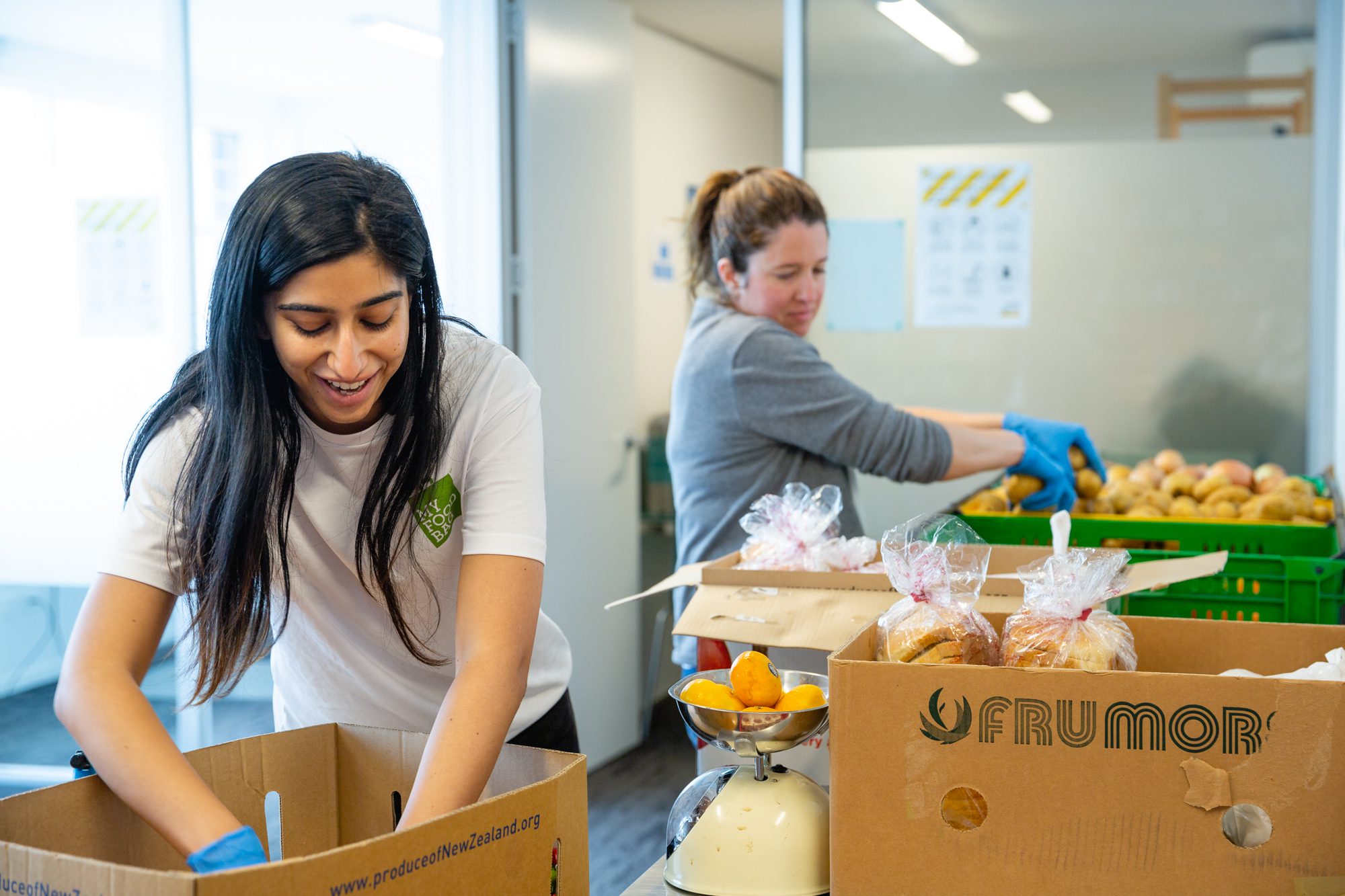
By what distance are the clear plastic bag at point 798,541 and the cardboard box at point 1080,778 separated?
48 cm

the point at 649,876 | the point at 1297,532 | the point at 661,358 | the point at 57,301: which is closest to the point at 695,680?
the point at 649,876

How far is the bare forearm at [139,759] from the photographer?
89 centimetres

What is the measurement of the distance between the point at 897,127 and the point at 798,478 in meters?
1.75

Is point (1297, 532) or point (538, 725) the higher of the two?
point (1297, 532)

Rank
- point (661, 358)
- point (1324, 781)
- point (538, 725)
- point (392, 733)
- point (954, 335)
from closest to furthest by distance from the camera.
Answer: point (1324, 781)
point (392, 733)
point (538, 725)
point (954, 335)
point (661, 358)

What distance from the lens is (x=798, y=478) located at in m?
1.89

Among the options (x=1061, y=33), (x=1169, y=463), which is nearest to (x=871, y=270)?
(x=1061, y=33)

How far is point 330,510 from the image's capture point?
1160 mm

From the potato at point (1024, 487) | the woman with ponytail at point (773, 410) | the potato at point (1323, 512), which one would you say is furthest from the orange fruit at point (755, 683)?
the potato at point (1323, 512)

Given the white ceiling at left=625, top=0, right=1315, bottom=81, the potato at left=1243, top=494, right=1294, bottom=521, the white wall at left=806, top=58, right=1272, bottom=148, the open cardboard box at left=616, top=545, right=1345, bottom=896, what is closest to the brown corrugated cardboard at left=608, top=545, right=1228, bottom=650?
the open cardboard box at left=616, top=545, right=1345, bottom=896

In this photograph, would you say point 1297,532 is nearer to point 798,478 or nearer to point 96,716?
point 798,478

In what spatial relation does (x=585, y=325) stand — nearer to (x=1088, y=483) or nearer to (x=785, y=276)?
(x=785, y=276)

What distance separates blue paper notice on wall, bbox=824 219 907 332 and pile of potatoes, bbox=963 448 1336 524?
122 centimetres

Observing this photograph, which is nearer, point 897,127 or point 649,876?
point 649,876
